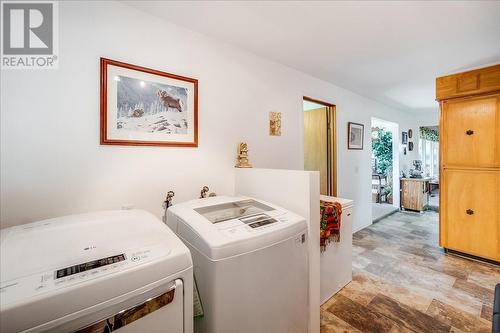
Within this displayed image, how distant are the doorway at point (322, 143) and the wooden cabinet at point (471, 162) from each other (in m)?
1.30

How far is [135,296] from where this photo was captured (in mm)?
709

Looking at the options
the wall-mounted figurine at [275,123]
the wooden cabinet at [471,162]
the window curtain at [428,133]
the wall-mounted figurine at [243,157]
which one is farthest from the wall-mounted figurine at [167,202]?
the window curtain at [428,133]

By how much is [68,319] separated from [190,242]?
59 cm

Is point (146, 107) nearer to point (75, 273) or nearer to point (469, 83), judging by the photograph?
point (75, 273)

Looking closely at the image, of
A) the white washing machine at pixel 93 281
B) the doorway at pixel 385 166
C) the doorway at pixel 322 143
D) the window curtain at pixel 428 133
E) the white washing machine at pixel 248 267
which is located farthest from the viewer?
the window curtain at pixel 428 133

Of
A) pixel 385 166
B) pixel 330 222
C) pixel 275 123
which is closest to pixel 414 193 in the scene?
pixel 385 166

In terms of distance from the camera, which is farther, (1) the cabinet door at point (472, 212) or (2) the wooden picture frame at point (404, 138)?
(2) the wooden picture frame at point (404, 138)

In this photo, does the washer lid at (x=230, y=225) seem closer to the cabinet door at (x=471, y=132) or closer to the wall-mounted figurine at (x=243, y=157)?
the wall-mounted figurine at (x=243, y=157)

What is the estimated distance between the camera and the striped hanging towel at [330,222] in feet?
6.23

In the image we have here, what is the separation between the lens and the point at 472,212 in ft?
8.57

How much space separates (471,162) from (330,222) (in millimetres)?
2054

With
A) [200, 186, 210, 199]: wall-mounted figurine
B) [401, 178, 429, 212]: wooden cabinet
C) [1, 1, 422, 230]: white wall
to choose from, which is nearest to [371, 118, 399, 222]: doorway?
[401, 178, 429, 212]: wooden cabinet

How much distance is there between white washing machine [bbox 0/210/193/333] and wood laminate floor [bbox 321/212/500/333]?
1470mm

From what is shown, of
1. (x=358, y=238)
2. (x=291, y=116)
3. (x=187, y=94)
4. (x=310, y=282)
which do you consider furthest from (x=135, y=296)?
(x=358, y=238)
